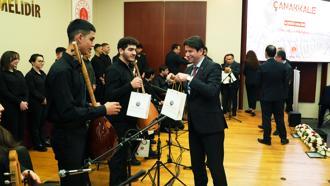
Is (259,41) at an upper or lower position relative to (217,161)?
upper

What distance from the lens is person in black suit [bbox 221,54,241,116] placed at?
28.2ft

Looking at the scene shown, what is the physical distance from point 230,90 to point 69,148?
6.64m

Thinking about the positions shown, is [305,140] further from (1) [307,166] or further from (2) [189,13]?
(2) [189,13]

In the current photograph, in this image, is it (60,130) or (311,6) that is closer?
(60,130)

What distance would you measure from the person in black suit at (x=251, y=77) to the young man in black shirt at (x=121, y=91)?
5628 mm

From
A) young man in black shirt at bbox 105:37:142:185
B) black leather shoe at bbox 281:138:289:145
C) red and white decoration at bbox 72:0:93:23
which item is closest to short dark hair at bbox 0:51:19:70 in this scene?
young man in black shirt at bbox 105:37:142:185

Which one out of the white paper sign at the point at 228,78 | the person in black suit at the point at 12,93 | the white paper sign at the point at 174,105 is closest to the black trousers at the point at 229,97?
the white paper sign at the point at 228,78

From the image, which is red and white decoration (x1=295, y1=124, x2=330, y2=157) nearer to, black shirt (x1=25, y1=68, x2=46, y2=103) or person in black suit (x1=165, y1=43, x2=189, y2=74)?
person in black suit (x1=165, y1=43, x2=189, y2=74)

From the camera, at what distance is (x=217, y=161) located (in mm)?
3139

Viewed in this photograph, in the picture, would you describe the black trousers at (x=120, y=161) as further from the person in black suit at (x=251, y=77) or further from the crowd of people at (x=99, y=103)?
the person in black suit at (x=251, y=77)

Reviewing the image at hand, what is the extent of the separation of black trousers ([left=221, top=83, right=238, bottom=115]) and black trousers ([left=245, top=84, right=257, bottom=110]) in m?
0.35

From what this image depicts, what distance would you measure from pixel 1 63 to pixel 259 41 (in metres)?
6.28

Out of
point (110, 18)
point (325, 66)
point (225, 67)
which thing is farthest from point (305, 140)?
point (110, 18)

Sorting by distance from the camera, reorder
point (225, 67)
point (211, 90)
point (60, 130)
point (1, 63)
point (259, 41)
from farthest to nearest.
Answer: point (259, 41), point (225, 67), point (1, 63), point (211, 90), point (60, 130)
